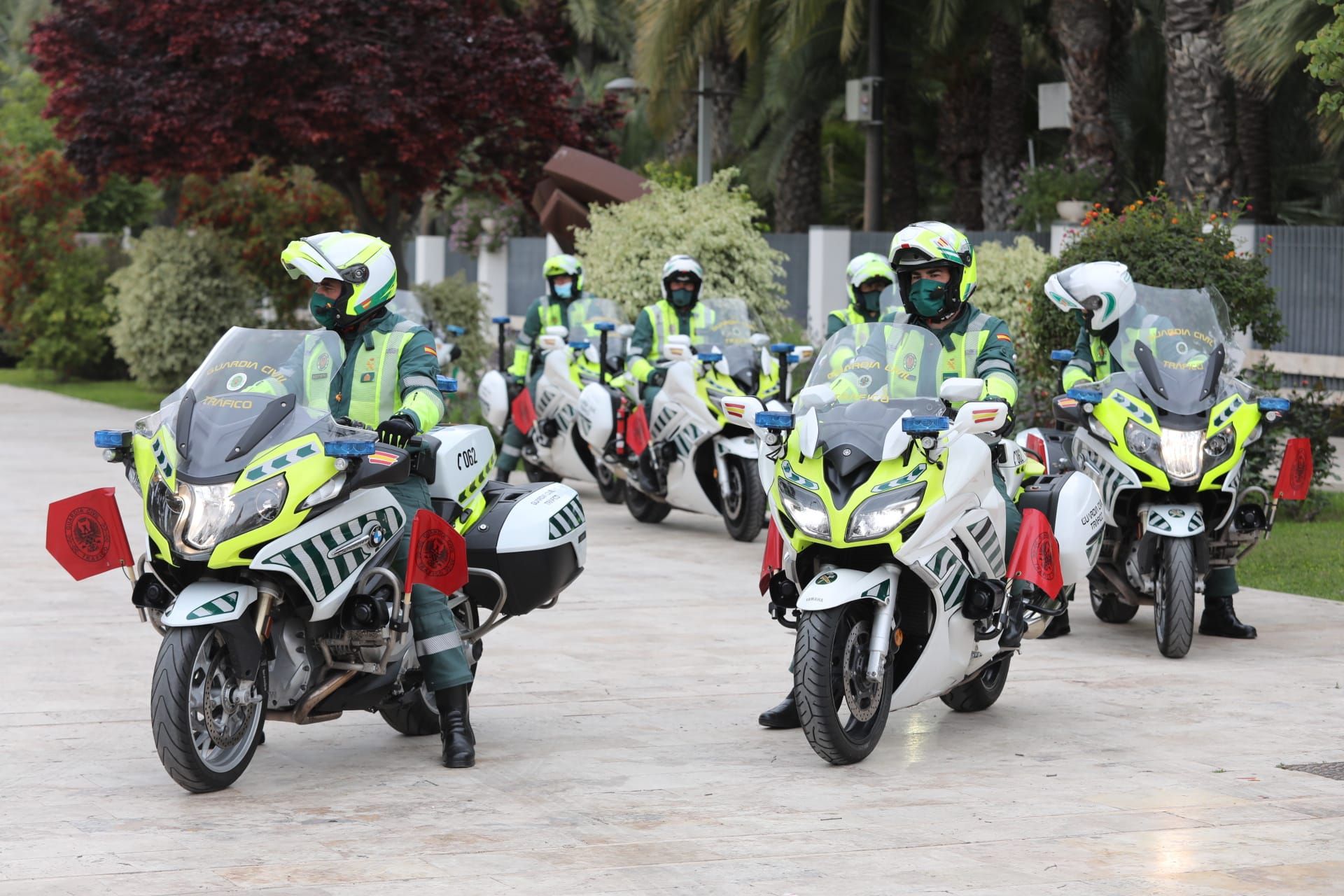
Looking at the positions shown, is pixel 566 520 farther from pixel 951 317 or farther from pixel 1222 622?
pixel 1222 622

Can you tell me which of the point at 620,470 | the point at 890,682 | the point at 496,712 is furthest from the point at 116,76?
the point at 890,682

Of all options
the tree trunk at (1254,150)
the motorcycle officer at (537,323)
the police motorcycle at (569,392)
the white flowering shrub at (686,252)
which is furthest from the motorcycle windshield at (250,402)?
the tree trunk at (1254,150)

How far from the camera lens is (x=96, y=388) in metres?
30.5

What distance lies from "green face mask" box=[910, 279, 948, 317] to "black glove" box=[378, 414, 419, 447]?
2.07 meters

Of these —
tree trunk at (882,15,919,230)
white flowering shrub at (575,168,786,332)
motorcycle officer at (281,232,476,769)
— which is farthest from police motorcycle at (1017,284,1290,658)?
tree trunk at (882,15,919,230)

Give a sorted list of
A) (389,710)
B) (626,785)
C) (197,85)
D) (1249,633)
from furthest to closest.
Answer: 1. (197,85)
2. (1249,633)
3. (389,710)
4. (626,785)

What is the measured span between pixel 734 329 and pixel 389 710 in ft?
23.3

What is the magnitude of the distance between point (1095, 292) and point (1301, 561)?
12.6 ft

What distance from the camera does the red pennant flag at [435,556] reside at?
6742 mm

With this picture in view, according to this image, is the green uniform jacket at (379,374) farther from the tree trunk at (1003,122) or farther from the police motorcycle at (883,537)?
the tree trunk at (1003,122)

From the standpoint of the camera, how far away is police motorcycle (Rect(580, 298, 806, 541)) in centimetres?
1333

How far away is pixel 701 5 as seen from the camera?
25484mm

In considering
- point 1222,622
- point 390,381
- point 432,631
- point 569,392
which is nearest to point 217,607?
point 432,631

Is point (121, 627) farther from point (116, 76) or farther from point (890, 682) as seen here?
point (116, 76)
